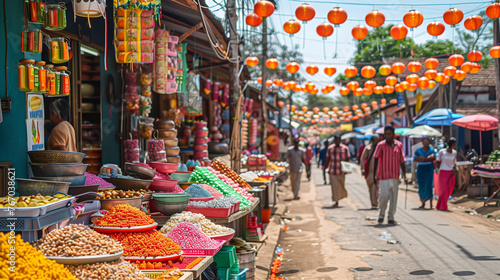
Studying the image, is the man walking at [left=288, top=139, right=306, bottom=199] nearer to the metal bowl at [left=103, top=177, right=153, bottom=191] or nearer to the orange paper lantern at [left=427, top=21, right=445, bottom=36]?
the orange paper lantern at [left=427, top=21, right=445, bottom=36]

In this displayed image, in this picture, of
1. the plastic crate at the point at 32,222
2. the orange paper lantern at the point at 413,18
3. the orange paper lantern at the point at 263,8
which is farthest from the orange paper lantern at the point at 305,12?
the plastic crate at the point at 32,222

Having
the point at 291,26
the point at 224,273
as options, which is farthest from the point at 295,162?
the point at 224,273

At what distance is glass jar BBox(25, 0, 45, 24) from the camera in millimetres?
6277

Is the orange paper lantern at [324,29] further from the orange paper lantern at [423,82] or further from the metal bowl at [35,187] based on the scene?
the orange paper lantern at [423,82]

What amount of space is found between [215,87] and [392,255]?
9.53m

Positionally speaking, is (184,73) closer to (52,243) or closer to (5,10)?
(5,10)

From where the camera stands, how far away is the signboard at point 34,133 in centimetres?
665

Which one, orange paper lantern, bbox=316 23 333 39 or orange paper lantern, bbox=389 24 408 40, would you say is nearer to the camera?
orange paper lantern, bbox=316 23 333 39

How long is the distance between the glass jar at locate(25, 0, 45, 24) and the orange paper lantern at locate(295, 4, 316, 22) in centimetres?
630

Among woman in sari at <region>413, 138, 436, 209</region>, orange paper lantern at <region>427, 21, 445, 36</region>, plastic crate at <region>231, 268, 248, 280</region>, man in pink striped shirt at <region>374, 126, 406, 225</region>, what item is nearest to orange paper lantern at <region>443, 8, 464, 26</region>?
orange paper lantern at <region>427, 21, 445, 36</region>

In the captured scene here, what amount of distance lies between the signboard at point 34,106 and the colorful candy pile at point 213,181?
2.40 m

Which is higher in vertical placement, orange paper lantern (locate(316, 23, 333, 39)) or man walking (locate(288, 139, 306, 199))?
orange paper lantern (locate(316, 23, 333, 39))

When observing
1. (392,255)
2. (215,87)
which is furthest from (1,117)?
(215,87)

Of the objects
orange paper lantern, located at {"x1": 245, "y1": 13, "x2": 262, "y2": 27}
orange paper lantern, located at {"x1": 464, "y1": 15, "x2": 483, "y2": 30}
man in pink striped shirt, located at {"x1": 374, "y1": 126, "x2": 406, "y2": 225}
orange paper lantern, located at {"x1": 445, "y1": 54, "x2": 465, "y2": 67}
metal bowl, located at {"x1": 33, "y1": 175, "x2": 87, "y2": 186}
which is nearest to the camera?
metal bowl, located at {"x1": 33, "y1": 175, "x2": 87, "y2": 186}
